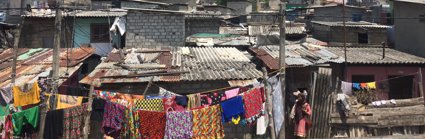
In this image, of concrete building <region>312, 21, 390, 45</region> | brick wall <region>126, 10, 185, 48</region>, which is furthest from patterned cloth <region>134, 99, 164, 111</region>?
concrete building <region>312, 21, 390, 45</region>

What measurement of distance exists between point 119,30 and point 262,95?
41.6ft

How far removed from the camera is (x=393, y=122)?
485 inches

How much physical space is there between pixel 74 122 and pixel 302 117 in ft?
23.1

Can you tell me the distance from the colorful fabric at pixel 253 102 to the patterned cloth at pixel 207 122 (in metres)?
0.86

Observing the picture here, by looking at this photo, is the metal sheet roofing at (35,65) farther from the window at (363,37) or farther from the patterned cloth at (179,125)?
the window at (363,37)

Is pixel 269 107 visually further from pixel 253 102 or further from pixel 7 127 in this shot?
pixel 7 127

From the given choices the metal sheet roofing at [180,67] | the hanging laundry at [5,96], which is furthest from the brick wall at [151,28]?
the hanging laundry at [5,96]

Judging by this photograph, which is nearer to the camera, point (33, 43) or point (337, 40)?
point (337, 40)

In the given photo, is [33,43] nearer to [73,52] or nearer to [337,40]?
[73,52]

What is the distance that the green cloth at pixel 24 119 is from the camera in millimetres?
11406

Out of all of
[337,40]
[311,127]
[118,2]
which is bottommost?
[311,127]

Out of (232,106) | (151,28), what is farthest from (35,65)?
(232,106)

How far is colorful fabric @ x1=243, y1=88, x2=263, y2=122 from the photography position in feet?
37.9

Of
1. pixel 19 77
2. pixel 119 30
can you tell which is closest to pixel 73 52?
pixel 119 30
